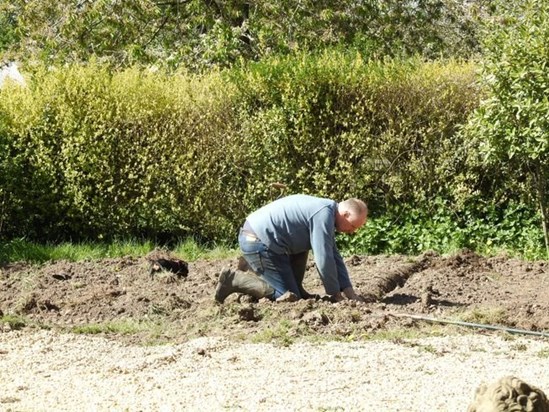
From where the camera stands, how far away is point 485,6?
17.4m

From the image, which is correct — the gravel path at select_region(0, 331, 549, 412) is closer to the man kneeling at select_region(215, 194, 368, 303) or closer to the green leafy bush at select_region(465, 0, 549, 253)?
the man kneeling at select_region(215, 194, 368, 303)

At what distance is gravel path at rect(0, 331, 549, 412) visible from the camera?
19.5 ft

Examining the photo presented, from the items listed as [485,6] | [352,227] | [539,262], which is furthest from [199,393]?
[485,6]

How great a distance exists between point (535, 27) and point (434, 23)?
7.44 metres

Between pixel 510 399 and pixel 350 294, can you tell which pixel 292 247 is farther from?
pixel 510 399

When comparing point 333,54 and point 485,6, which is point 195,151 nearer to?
point 333,54

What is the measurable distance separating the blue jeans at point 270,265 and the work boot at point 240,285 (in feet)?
0.28

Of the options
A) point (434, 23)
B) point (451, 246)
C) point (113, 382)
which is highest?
point (434, 23)

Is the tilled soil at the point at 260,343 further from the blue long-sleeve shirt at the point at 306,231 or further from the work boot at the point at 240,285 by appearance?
the blue long-sleeve shirt at the point at 306,231

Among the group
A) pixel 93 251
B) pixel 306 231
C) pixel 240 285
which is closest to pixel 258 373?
pixel 240 285

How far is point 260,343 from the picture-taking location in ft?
24.1

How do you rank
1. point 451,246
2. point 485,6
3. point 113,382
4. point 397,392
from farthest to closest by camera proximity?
point 485,6, point 451,246, point 113,382, point 397,392

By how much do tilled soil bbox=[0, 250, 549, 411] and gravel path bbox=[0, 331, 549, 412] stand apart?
0.04 ft

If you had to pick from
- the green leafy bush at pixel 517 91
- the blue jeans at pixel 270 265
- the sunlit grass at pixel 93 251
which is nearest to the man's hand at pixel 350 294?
the blue jeans at pixel 270 265
